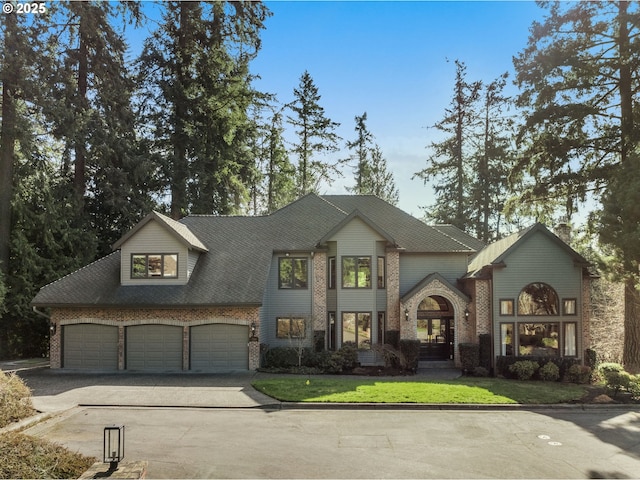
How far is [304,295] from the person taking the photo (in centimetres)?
2406

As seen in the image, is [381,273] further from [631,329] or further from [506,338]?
[631,329]

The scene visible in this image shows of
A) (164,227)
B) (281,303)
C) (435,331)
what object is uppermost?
(164,227)

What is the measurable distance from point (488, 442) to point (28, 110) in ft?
91.0

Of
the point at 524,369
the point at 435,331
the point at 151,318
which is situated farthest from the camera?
the point at 435,331

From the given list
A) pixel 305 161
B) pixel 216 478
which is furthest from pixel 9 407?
pixel 305 161

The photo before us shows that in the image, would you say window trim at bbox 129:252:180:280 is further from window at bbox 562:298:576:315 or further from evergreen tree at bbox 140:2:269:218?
window at bbox 562:298:576:315

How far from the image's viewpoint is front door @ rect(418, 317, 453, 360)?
24.4 meters

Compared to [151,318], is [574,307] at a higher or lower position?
higher

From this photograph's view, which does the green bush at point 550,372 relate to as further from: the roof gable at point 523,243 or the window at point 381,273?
the window at point 381,273

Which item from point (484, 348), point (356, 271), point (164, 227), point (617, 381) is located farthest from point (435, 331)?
point (164, 227)

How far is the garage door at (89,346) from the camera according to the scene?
21.8 m

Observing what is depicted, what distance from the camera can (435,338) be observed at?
80.7 feet

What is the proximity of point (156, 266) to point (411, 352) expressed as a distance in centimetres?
1220

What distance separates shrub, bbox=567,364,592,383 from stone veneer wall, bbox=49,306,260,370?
42.3ft
